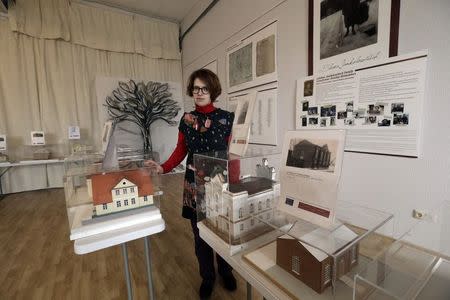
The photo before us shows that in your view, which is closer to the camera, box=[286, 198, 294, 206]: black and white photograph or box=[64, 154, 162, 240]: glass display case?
box=[286, 198, 294, 206]: black and white photograph

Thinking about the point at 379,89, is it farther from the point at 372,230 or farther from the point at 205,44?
the point at 205,44

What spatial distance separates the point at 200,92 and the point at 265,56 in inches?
59.5

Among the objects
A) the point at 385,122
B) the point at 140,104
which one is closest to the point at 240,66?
the point at 385,122

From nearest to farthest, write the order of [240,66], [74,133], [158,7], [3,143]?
[240,66]
[3,143]
[74,133]
[158,7]

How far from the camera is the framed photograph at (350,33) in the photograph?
4.72 feet

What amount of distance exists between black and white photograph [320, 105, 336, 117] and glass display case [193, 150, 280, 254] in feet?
3.52

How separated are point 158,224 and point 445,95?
64.6 inches

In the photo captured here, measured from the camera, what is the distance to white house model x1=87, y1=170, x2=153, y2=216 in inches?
36.4

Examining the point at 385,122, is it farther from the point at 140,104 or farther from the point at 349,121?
the point at 140,104

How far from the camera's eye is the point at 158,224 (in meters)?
0.94

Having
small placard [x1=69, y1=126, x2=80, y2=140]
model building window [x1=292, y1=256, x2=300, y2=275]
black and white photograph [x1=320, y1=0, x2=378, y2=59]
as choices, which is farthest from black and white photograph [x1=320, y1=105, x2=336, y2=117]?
small placard [x1=69, y1=126, x2=80, y2=140]

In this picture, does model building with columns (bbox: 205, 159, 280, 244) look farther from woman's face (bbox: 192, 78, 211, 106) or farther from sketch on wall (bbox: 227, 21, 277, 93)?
sketch on wall (bbox: 227, 21, 277, 93)

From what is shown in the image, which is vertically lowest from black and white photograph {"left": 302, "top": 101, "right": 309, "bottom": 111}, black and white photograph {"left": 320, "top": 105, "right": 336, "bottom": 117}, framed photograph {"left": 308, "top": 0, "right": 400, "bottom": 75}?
black and white photograph {"left": 320, "top": 105, "right": 336, "bottom": 117}

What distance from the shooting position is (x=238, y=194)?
2.58 ft
